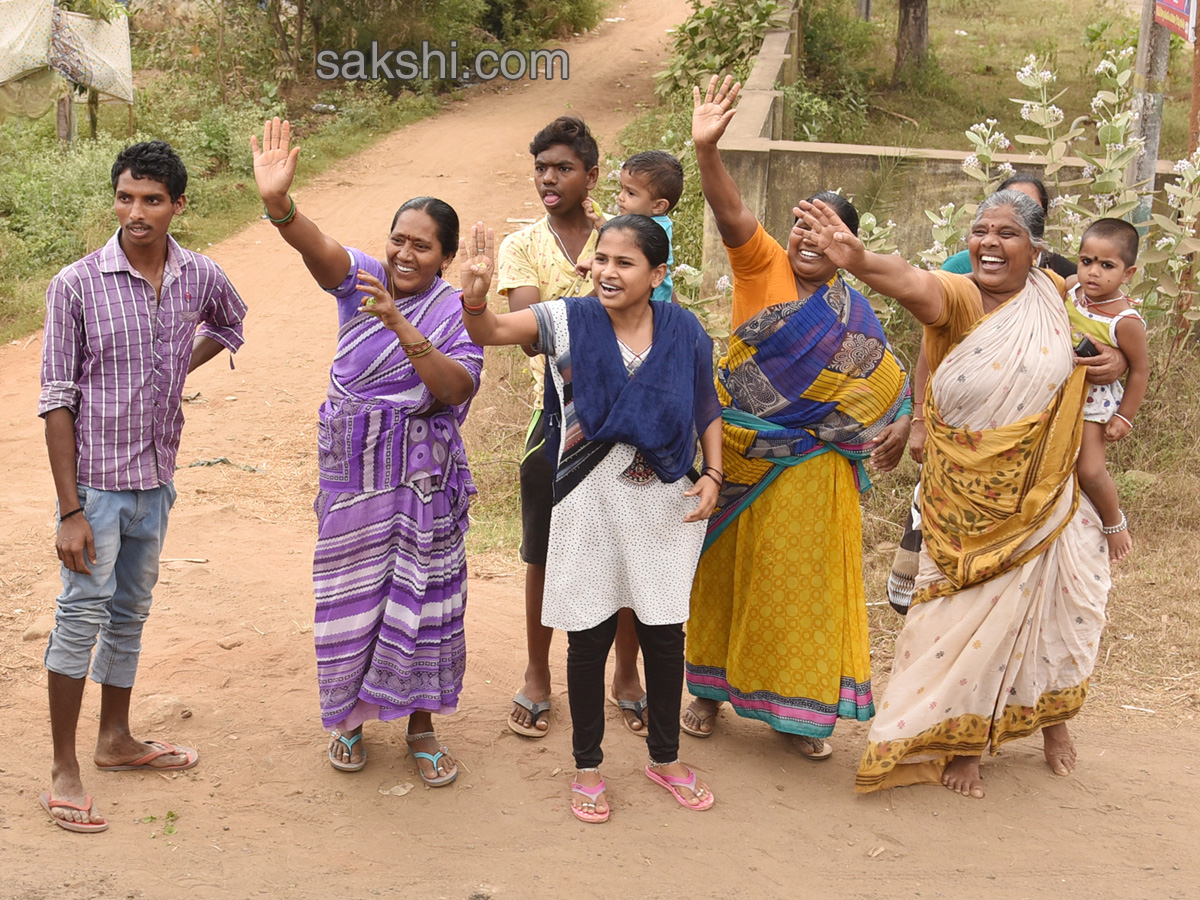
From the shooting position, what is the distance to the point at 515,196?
1264cm

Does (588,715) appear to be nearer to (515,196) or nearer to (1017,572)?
(1017,572)

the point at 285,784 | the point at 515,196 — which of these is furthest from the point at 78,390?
the point at 515,196

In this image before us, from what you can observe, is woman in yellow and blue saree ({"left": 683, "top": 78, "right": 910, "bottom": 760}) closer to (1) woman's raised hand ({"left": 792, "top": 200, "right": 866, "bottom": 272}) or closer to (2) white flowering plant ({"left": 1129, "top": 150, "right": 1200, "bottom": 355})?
(1) woman's raised hand ({"left": 792, "top": 200, "right": 866, "bottom": 272})

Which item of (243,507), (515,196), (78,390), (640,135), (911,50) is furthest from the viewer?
(911,50)

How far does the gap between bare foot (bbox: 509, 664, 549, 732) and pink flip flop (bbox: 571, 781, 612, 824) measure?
526 mm

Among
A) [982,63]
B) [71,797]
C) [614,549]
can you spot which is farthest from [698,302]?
[982,63]

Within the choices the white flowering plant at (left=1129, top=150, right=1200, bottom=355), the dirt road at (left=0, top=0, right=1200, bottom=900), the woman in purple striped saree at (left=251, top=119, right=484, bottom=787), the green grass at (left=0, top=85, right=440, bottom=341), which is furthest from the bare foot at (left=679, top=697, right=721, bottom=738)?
the green grass at (left=0, top=85, right=440, bottom=341)

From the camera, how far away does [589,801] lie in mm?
3439

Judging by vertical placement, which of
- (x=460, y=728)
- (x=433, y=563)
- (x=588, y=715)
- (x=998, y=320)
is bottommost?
(x=460, y=728)

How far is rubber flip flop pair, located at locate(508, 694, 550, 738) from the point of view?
12.9ft

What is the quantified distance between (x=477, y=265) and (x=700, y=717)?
1.86m

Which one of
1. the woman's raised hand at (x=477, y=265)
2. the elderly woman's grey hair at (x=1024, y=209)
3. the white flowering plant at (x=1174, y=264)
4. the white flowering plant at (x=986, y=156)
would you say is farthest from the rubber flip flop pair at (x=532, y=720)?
the white flowering plant at (x=1174, y=264)

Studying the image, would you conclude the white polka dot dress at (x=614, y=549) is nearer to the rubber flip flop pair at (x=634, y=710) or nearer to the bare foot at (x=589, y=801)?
the bare foot at (x=589, y=801)

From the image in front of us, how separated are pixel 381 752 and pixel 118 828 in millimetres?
825
